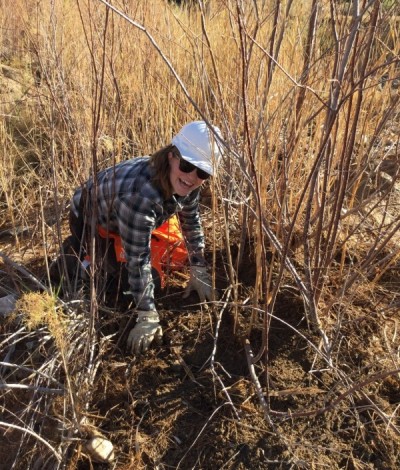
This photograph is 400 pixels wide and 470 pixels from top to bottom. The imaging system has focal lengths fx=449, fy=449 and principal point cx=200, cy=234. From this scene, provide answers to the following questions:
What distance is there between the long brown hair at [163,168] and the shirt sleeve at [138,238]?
62 mm

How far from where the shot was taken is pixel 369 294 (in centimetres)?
154

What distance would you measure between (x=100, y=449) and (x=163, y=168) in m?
0.79

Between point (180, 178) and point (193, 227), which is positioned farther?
point (193, 227)

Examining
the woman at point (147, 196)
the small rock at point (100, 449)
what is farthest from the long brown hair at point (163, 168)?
the small rock at point (100, 449)

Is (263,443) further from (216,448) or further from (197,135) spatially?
(197,135)

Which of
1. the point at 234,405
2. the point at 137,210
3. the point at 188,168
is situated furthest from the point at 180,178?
the point at 234,405

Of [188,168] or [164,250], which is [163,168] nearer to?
[188,168]

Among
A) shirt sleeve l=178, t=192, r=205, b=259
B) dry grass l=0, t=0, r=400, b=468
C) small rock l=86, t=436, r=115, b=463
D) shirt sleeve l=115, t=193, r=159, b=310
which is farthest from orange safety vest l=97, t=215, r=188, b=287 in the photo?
small rock l=86, t=436, r=115, b=463

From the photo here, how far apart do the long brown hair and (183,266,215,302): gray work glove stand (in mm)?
344

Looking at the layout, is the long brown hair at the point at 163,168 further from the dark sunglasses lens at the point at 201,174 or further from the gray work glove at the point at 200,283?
the gray work glove at the point at 200,283

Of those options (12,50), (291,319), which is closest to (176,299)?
(291,319)

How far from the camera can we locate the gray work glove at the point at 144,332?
1393mm

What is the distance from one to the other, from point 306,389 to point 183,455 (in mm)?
379

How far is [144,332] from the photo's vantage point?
1.40 meters
